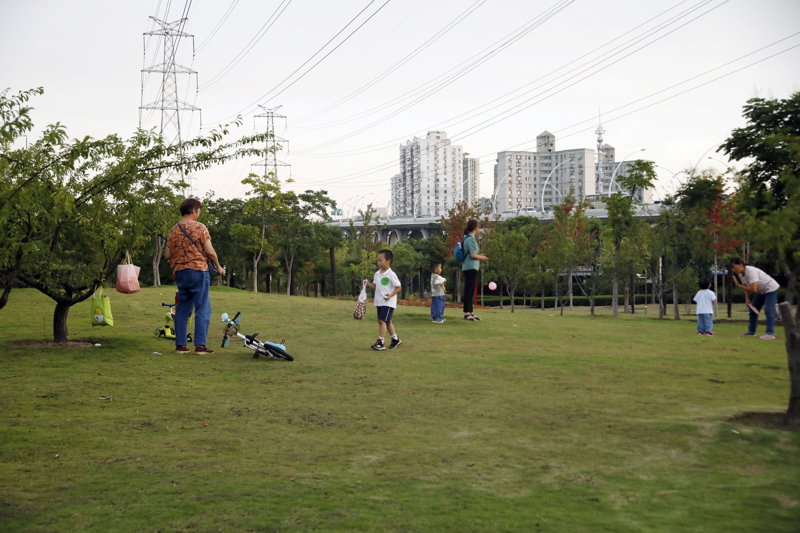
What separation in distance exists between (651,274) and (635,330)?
1049 centimetres

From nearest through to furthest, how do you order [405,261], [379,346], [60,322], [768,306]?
[60,322], [379,346], [768,306], [405,261]

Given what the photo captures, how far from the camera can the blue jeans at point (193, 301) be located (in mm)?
10047

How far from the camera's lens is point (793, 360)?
5445mm

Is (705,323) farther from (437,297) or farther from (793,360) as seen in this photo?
(793,360)

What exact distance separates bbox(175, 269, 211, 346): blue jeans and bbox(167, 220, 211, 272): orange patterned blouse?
10 cm

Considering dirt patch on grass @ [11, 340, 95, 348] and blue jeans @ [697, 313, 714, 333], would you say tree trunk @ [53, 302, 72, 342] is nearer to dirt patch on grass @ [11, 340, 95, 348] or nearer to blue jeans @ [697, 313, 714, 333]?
dirt patch on grass @ [11, 340, 95, 348]

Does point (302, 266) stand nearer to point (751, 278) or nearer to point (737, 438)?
point (751, 278)

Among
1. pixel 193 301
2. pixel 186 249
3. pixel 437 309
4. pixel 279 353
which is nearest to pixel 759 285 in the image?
pixel 437 309

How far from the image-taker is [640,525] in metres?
3.56

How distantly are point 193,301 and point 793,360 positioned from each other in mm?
8113

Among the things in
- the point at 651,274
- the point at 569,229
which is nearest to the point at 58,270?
the point at 651,274

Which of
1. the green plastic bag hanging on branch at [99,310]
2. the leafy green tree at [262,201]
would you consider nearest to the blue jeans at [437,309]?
the green plastic bag hanging on branch at [99,310]

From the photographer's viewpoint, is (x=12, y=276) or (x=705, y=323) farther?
(x=705, y=323)

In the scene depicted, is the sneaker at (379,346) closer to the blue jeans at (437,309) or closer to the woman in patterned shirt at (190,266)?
the woman in patterned shirt at (190,266)
